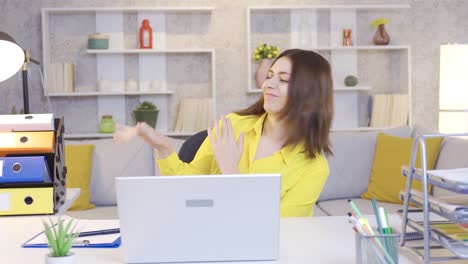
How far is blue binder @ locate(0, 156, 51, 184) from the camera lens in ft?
7.40

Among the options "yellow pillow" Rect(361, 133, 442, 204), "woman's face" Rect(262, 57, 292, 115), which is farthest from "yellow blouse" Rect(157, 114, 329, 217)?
"yellow pillow" Rect(361, 133, 442, 204)

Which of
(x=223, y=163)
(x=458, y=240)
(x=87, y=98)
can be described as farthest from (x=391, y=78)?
(x=458, y=240)

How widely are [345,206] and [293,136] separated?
1.86 m

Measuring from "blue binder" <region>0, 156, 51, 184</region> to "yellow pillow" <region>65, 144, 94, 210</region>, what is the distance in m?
1.85

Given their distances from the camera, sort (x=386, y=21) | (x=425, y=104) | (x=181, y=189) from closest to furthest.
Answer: (x=181, y=189) < (x=386, y=21) < (x=425, y=104)

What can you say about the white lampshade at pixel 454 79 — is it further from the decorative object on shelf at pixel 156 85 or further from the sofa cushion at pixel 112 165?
the sofa cushion at pixel 112 165

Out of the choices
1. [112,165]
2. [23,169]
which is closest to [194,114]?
[112,165]

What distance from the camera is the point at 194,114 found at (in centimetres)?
542

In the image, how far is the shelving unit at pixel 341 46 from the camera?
18.3 ft

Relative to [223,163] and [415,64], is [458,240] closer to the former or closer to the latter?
[223,163]

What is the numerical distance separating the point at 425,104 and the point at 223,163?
156 inches

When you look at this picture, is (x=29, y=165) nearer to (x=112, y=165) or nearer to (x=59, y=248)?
(x=59, y=248)

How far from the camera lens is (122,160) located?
434 centimetres

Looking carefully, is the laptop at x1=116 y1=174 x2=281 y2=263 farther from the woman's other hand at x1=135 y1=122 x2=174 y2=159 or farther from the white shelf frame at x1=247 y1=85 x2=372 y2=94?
the white shelf frame at x1=247 y1=85 x2=372 y2=94
